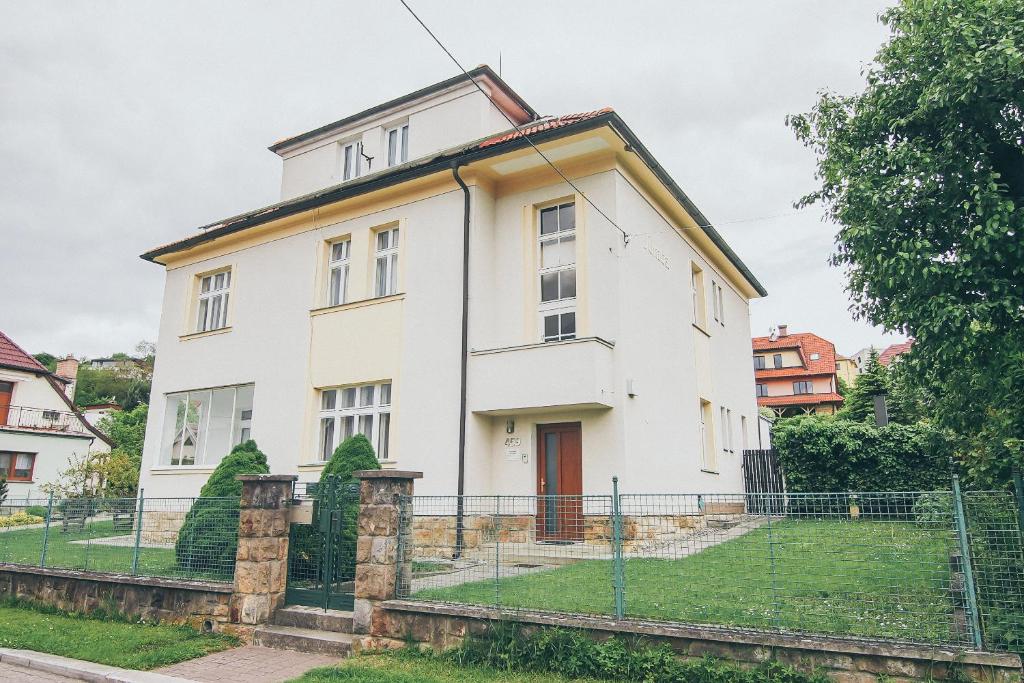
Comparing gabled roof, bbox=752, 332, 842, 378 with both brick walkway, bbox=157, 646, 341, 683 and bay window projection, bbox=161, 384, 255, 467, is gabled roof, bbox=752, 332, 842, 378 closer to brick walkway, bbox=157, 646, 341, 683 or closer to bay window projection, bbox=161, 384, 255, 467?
bay window projection, bbox=161, 384, 255, 467

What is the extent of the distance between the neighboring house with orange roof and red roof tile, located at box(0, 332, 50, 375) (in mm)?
43322

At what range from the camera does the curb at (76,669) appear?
6.49 metres

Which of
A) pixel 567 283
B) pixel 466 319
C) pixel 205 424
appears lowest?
pixel 205 424

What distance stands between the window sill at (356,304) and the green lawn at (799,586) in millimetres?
7760

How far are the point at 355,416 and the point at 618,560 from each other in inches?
356

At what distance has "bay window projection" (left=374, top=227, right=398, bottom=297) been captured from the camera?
14.5 metres

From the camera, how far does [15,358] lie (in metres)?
32.4

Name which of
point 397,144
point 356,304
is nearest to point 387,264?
point 356,304

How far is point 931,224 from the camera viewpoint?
6.74m

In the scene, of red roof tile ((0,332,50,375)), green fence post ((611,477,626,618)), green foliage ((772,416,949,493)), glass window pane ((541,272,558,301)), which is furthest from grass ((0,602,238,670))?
red roof tile ((0,332,50,375))

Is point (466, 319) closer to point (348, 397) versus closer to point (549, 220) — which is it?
point (549, 220)

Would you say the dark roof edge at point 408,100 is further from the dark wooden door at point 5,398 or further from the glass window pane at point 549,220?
the dark wooden door at point 5,398

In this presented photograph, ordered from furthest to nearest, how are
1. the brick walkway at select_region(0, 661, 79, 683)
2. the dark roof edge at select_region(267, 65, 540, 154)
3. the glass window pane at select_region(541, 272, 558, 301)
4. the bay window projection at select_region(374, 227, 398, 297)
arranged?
the dark roof edge at select_region(267, 65, 540, 154)
the bay window projection at select_region(374, 227, 398, 297)
the glass window pane at select_region(541, 272, 558, 301)
the brick walkway at select_region(0, 661, 79, 683)

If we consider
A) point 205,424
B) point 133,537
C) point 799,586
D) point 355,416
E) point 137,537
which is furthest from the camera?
point 205,424
